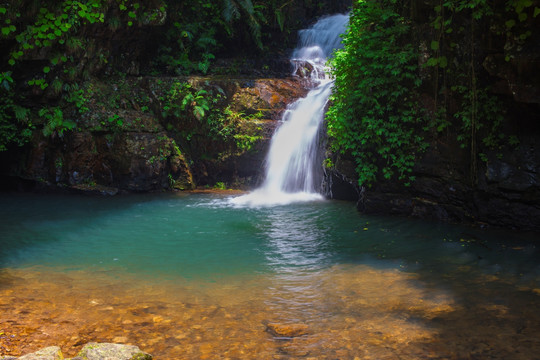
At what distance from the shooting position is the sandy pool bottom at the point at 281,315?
11.0 ft

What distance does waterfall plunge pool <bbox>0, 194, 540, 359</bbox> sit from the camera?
11.3 feet

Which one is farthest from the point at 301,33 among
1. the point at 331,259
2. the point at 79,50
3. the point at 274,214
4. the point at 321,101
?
the point at 331,259

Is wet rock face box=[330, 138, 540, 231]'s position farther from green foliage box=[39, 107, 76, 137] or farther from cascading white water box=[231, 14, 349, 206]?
green foliage box=[39, 107, 76, 137]

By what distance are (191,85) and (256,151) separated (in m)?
3.05

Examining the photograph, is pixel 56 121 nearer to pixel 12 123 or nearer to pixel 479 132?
pixel 12 123

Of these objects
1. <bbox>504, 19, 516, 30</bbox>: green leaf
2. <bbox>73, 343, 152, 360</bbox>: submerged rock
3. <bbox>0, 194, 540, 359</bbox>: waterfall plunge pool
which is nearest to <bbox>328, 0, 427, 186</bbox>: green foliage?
<bbox>0, 194, 540, 359</bbox>: waterfall plunge pool

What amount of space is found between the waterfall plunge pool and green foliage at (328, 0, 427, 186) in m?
1.24

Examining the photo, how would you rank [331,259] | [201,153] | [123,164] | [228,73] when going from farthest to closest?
[228,73]
[201,153]
[123,164]
[331,259]

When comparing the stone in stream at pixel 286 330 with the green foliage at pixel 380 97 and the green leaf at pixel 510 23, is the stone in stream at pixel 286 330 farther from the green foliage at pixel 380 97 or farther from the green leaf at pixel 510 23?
the green leaf at pixel 510 23

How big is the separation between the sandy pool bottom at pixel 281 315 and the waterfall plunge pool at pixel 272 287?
2 cm

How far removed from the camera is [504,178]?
22.4 ft

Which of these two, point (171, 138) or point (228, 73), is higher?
point (228, 73)

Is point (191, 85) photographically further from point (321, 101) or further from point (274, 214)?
point (274, 214)

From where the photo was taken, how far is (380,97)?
26.5 feet
